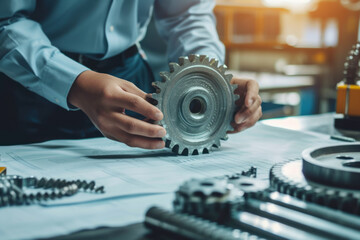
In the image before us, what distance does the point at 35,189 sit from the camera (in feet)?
3.01

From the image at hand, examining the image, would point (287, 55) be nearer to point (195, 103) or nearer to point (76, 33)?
point (76, 33)

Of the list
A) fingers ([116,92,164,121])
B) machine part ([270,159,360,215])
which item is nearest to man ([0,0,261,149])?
fingers ([116,92,164,121])

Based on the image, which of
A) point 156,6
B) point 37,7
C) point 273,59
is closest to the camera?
point 37,7

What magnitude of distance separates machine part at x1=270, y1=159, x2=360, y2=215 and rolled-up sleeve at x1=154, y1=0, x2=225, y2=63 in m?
0.93

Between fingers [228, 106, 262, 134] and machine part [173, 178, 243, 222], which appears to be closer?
machine part [173, 178, 243, 222]

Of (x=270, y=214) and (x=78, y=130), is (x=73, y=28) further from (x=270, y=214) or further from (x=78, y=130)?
(x=270, y=214)

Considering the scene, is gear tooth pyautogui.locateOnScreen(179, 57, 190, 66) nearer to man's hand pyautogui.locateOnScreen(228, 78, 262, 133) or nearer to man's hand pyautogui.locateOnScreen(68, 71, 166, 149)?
man's hand pyautogui.locateOnScreen(68, 71, 166, 149)

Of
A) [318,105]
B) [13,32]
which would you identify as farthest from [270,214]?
[318,105]

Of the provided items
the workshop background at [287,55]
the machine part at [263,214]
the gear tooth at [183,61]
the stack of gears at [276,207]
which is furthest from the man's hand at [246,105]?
the workshop background at [287,55]

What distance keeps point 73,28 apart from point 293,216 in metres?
1.19

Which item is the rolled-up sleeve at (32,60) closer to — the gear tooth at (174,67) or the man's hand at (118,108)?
the man's hand at (118,108)

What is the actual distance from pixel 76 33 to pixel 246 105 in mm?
702

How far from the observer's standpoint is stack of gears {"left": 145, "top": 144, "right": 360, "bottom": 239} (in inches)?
25.5

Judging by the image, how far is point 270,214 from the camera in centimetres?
71
